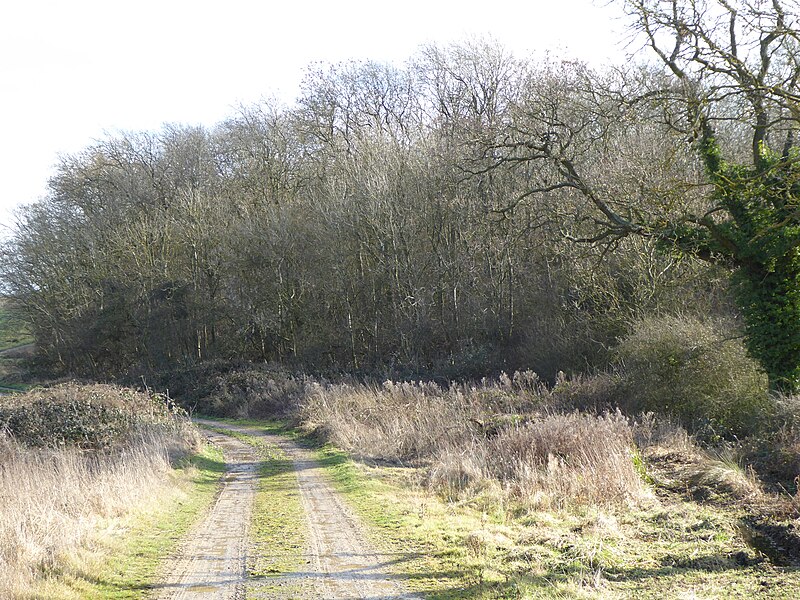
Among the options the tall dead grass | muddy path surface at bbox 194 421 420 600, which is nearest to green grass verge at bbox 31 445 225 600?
muddy path surface at bbox 194 421 420 600

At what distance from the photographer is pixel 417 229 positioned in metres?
31.1

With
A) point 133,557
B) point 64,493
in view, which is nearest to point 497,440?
point 133,557

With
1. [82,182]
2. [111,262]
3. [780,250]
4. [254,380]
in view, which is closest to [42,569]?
[780,250]

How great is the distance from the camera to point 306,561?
725 centimetres

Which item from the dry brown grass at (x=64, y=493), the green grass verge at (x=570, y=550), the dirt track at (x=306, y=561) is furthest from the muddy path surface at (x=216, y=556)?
the green grass verge at (x=570, y=550)

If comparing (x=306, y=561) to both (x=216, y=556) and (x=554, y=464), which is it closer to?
(x=216, y=556)

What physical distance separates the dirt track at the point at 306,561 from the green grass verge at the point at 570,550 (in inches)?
10.9

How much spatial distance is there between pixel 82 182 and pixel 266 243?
14.9 meters

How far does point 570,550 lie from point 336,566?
2.41 m

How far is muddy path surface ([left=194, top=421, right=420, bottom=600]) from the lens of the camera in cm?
622

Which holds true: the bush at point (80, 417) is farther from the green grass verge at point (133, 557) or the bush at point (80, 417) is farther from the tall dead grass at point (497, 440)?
the green grass verge at point (133, 557)

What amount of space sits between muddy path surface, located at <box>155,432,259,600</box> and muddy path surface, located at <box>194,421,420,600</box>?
39 centimetres

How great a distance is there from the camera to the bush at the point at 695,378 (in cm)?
1459

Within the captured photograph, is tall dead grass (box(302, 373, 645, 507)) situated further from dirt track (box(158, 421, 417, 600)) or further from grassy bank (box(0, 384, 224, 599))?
grassy bank (box(0, 384, 224, 599))
